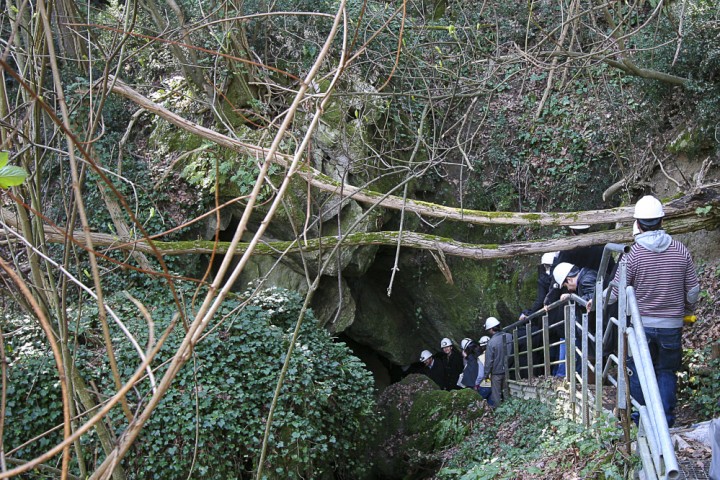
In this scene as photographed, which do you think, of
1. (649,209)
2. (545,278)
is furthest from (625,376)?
(545,278)

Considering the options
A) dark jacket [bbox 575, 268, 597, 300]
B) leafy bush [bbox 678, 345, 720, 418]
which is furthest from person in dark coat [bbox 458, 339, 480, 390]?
leafy bush [bbox 678, 345, 720, 418]

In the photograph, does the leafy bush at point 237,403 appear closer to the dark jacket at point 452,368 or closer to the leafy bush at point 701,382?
the leafy bush at point 701,382

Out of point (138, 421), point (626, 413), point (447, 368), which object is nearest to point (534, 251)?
point (626, 413)

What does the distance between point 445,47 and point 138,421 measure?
1072 centimetres

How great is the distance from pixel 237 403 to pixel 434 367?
5297 millimetres

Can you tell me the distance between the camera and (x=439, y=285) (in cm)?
1145

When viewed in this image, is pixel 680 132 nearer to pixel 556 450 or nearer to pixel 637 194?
pixel 637 194

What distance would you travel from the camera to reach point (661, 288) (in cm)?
448

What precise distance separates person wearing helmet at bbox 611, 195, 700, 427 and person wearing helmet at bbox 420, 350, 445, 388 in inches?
269

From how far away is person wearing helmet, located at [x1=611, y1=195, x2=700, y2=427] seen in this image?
4.46m

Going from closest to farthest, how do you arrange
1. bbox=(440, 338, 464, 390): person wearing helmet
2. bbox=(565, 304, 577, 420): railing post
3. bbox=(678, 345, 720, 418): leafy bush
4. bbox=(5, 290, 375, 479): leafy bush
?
bbox=(565, 304, 577, 420): railing post < bbox=(678, 345, 720, 418): leafy bush < bbox=(5, 290, 375, 479): leafy bush < bbox=(440, 338, 464, 390): person wearing helmet

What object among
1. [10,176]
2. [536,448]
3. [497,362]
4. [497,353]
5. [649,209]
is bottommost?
[536,448]

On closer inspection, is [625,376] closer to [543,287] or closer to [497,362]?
[543,287]

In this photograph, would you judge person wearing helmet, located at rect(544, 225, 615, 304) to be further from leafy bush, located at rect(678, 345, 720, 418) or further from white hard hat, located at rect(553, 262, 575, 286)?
leafy bush, located at rect(678, 345, 720, 418)
